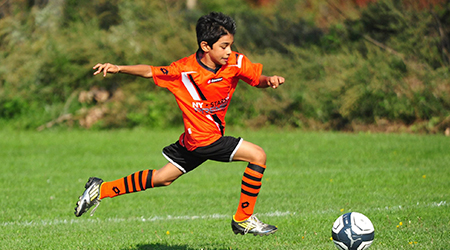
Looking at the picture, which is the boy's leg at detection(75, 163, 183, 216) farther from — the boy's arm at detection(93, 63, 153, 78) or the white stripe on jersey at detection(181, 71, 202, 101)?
the boy's arm at detection(93, 63, 153, 78)

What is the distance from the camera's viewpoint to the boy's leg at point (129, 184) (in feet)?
19.2

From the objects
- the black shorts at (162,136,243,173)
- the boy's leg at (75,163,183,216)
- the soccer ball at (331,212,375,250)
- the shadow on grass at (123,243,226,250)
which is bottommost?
the shadow on grass at (123,243,226,250)

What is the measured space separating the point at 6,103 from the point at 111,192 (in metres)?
13.7

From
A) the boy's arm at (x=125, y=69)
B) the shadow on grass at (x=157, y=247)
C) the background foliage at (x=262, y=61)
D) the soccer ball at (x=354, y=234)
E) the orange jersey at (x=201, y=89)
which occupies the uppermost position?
the boy's arm at (x=125, y=69)

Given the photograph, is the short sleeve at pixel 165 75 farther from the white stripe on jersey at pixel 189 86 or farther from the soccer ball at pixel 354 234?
the soccer ball at pixel 354 234

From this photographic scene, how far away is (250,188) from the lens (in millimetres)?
5523

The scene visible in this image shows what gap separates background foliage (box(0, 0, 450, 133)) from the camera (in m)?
15.4

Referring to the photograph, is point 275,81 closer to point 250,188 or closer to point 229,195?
point 250,188

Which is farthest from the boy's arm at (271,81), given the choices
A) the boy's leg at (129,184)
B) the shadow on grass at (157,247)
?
the shadow on grass at (157,247)

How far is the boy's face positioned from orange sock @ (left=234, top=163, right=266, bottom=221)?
108cm

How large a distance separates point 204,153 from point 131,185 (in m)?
0.91

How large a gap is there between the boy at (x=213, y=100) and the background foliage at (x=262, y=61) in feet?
34.3

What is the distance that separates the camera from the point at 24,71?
61.3 ft

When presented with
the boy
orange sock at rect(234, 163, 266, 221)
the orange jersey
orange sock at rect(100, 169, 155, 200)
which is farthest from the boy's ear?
orange sock at rect(100, 169, 155, 200)
